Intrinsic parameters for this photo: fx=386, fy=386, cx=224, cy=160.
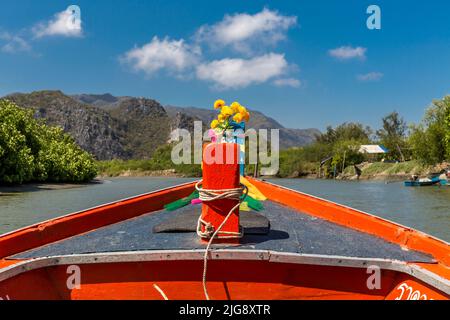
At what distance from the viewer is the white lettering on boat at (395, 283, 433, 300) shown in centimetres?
305

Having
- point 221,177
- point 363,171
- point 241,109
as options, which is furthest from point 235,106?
point 363,171

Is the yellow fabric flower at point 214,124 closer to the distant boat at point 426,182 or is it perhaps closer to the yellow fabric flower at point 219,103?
the yellow fabric flower at point 219,103

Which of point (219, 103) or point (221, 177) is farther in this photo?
point (219, 103)

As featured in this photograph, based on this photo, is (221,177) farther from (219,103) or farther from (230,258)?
(219,103)

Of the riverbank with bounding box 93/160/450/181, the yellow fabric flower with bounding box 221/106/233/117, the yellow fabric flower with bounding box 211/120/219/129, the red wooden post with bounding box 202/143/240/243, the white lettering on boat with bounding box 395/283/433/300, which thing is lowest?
the riverbank with bounding box 93/160/450/181

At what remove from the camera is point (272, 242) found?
379 cm

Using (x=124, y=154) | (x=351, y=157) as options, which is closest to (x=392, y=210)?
(x=351, y=157)

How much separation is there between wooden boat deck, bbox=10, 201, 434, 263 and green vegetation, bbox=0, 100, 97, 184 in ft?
105

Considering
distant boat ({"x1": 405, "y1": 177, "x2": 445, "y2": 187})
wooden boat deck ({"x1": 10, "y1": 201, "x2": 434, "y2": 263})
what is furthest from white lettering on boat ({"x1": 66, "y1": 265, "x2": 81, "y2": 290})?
distant boat ({"x1": 405, "y1": 177, "x2": 445, "y2": 187})

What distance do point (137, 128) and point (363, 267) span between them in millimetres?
140788

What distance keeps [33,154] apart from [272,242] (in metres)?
41.7

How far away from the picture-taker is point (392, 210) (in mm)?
21594

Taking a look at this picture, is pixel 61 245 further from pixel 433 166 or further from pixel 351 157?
pixel 351 157

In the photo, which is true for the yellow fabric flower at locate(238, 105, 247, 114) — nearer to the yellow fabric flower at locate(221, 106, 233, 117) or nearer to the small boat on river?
the yellow fabric flower at locate(221, 106, 233, 117)
